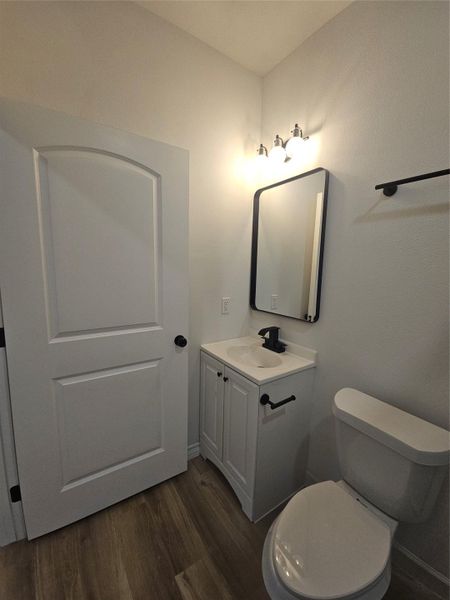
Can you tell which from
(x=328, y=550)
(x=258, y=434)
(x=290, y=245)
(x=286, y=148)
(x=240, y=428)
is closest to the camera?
(x=328, y=550)

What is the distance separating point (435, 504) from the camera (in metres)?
0.99

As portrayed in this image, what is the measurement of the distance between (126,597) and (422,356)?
61.9 inches

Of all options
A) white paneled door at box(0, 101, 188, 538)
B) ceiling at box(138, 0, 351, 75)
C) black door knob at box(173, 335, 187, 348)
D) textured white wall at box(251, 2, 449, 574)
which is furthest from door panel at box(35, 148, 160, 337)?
Result: textured white wall at box(251, 2, 449, 574)

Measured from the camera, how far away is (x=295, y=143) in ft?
4.62

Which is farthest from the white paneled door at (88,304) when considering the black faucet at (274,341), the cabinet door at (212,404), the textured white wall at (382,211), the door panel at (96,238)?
the textured white wall at (382,211)

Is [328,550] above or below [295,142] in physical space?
below

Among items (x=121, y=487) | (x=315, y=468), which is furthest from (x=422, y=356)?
(x=121, y=487)

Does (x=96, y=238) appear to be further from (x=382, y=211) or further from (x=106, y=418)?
(x=382, y=211)

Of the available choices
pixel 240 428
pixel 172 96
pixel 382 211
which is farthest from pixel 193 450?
pixel 172 96

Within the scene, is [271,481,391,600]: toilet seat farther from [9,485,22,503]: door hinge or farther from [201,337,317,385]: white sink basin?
[9,485,22,503]: door hinge

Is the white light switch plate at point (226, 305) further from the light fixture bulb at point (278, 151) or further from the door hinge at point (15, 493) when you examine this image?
the door hinge at point (15, 493)

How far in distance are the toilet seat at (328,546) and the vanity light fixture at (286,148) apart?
5.70 feet

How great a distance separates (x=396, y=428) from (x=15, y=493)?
1710 millimetres

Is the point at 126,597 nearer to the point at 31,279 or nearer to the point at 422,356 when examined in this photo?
the point at 31,279
